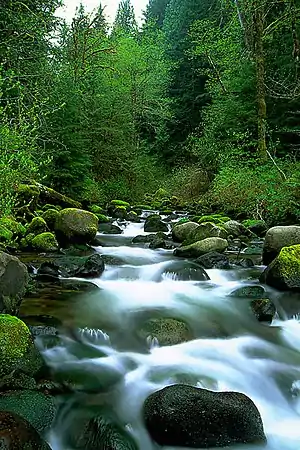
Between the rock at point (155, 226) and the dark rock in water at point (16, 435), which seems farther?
the rock at point (155, 226)

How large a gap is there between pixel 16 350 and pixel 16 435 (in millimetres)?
1320

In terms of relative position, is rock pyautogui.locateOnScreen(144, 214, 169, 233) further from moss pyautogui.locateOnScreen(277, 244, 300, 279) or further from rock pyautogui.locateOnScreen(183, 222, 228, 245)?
moss pyautogui.locateOnScreen(277, 244, 300, 279)

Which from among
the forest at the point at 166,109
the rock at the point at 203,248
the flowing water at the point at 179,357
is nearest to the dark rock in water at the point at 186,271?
the flowing water at the point at 179,357

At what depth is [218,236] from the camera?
34.7ft

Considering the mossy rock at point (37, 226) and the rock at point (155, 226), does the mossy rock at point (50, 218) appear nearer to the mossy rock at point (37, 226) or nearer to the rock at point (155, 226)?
the mossy rock at point (37, 226)

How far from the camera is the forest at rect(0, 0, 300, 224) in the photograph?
9.84 metres

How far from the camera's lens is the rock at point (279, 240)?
27.9 feet

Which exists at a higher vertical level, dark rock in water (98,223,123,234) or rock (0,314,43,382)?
rock (0,314,43,382)

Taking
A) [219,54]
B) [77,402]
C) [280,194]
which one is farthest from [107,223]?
[219,54]

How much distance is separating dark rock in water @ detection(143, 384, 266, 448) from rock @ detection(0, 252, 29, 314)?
2.39 m

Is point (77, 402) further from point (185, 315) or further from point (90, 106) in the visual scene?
point (90, 106)

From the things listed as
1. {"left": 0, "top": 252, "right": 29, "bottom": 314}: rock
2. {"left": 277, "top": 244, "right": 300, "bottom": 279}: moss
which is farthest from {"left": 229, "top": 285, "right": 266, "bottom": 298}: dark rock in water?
{"left": 0, "top": 252, "right": 29, "bottom": 314}: rock

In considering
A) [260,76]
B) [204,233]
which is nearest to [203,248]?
[204,233]

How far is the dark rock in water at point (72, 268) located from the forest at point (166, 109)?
5.63 ft
